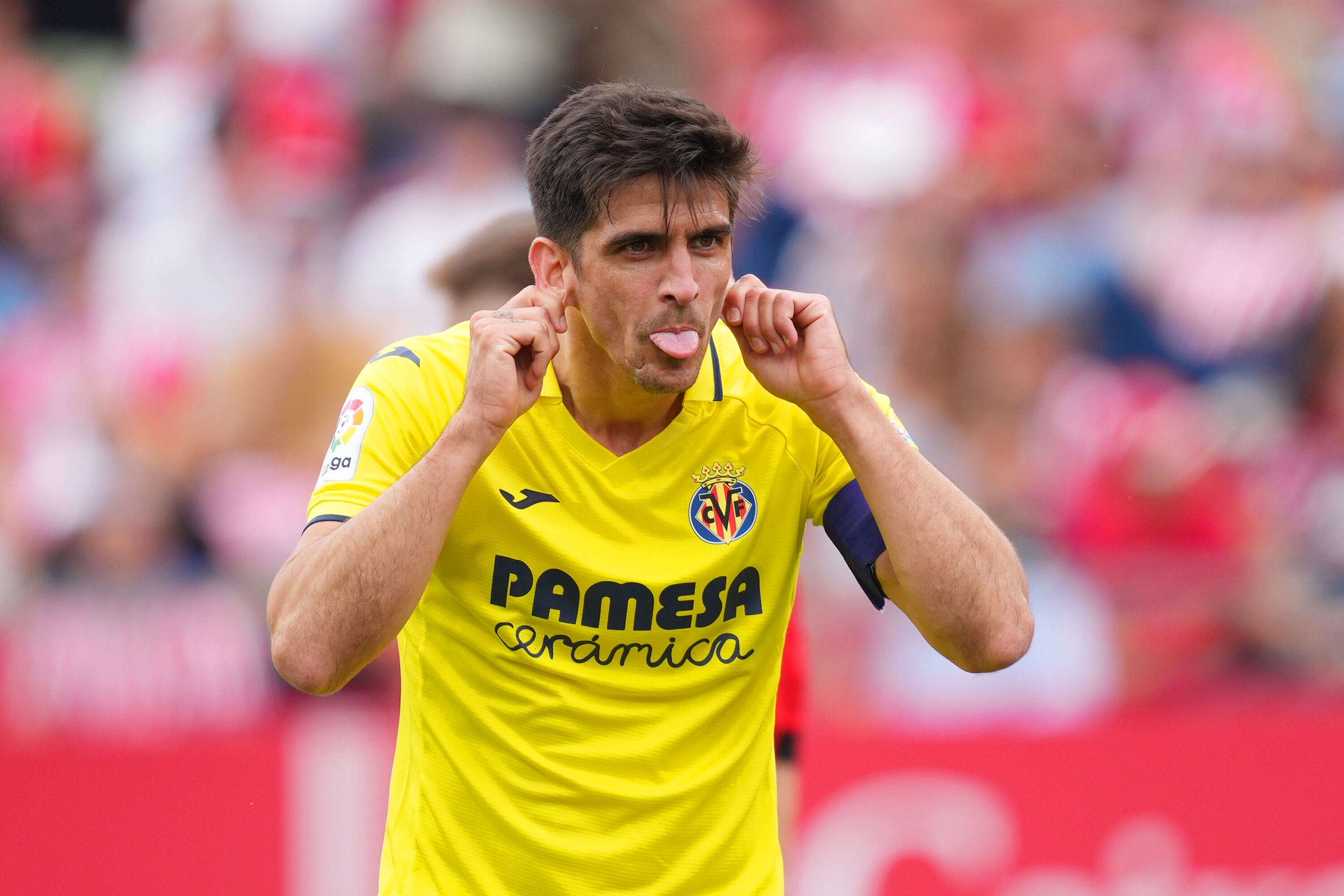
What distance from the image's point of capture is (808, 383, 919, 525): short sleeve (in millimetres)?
3559

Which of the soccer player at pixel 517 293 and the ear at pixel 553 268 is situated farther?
the soccer player at pixel 517 293

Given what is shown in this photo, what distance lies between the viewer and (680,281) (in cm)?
326

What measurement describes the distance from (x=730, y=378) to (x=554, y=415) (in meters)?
0.42

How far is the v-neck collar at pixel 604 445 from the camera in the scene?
3510mm

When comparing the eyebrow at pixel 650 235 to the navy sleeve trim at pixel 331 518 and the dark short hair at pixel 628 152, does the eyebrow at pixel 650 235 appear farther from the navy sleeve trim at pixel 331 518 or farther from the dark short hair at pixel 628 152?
the navy sleeve trim at pixel 331 518

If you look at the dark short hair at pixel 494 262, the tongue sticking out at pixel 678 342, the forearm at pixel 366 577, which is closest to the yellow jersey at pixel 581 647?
the forearm at pixel 366 577

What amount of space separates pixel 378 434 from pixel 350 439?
A: 0.19 feet

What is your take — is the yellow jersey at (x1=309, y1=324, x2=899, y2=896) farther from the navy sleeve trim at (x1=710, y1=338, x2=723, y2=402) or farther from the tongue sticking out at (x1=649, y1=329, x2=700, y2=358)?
the tongue sticking out at (x1=649, y1=329, x2=700, y2=358)

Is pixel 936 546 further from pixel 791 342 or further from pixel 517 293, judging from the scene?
pixel 517 293

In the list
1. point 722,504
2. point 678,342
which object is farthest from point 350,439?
point 722,504

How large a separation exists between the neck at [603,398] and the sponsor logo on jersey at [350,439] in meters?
0.43

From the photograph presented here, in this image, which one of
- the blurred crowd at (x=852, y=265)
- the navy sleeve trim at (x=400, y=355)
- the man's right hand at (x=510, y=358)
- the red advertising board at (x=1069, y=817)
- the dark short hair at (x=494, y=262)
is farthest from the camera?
the blurred crowd at (x=852, y=265)

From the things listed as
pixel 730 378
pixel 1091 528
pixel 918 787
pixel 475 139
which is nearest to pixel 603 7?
pixel 475 139

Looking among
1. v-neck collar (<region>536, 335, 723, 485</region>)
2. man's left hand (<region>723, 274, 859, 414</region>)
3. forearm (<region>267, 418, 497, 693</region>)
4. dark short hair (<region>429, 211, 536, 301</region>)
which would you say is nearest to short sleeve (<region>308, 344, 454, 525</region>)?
forearm (<region>267, 418, 497, 693</region>)
